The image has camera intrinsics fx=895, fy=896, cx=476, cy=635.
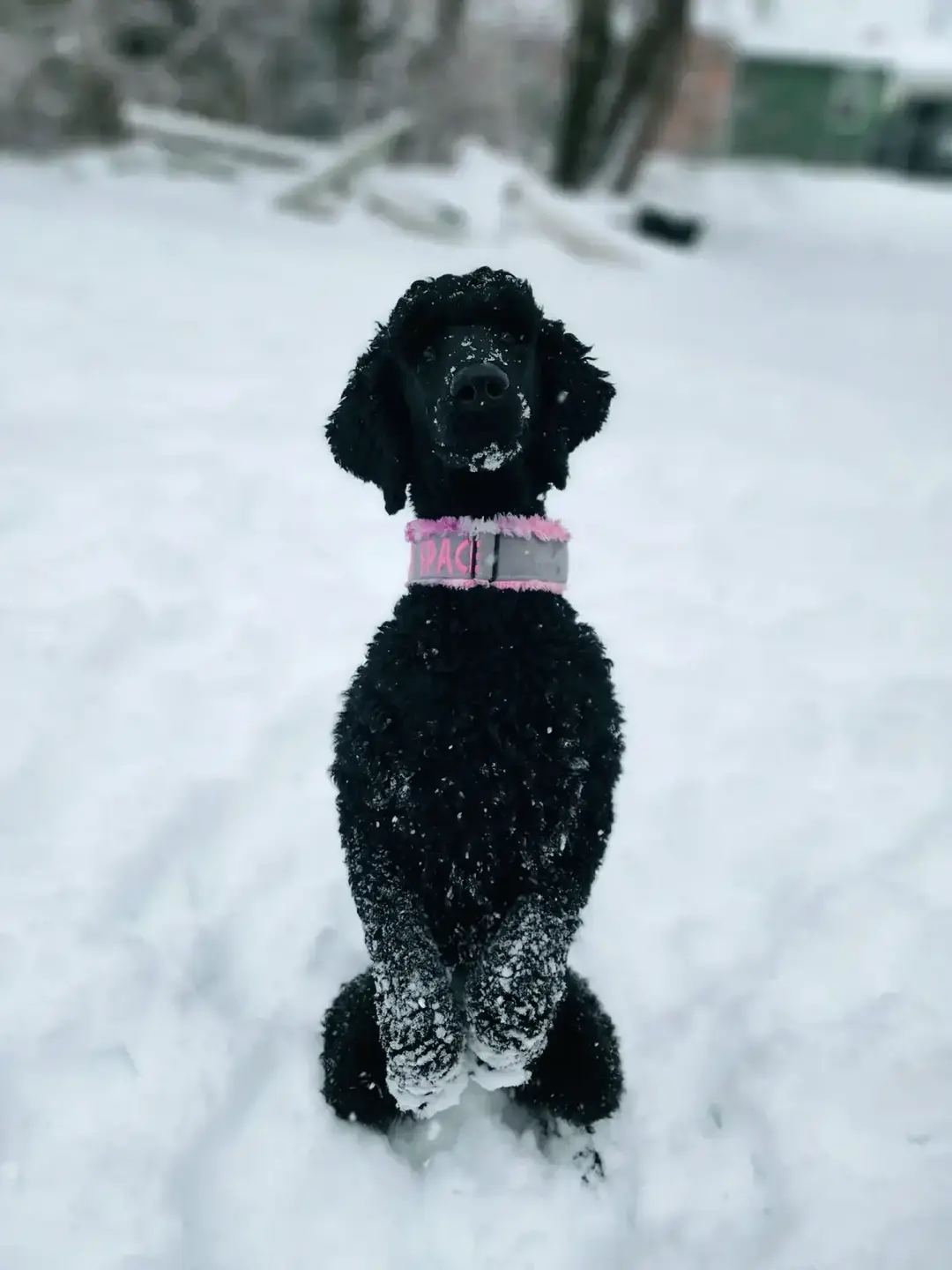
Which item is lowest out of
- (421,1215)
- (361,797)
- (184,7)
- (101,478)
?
(421,1215)

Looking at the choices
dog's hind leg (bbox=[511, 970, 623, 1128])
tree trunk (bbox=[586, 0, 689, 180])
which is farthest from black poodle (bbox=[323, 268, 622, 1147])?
tree trunk (bbox=[586, 0, 689, 180])

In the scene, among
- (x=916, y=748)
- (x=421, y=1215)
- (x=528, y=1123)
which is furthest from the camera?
(x=916, y=748)

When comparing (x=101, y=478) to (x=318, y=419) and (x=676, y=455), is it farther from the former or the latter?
(x=676, y=455)

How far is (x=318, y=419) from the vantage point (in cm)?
513

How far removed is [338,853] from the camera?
2506 mm

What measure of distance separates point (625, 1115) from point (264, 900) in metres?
1.02

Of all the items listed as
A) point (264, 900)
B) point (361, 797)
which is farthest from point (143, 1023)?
point (361, 797)

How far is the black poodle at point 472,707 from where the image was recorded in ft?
5.03

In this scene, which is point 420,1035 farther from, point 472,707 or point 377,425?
point 377,425

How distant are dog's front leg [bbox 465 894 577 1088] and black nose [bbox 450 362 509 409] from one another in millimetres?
882

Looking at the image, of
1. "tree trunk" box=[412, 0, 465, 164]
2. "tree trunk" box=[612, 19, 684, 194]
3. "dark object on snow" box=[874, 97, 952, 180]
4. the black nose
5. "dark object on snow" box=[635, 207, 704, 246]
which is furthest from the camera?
"dark object on snow" box=[874, 97, 952, 180]

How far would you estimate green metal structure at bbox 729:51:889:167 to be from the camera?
77.4 feet

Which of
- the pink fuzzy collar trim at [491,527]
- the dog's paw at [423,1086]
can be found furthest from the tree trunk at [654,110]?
the dog's paw at [423,1086]

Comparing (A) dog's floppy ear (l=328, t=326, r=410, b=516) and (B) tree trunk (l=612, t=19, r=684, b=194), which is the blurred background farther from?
(A) dog's floppy ear (l=328, t=326, r=410, b=516)
